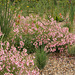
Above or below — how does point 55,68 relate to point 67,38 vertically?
below

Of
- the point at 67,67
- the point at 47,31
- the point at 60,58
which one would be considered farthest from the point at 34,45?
the point at 67,67

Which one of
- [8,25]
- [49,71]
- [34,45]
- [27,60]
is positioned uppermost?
[8,25]

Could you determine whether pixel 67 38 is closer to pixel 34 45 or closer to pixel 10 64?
pixel 34 45

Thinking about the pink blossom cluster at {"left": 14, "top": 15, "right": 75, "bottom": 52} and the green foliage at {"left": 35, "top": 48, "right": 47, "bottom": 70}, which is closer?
the green foliage at {"left": 35, "top": 48, "right": 47, "bottom": 70}

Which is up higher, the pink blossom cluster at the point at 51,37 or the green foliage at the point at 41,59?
the pink blossom cluster at the point at 51,37

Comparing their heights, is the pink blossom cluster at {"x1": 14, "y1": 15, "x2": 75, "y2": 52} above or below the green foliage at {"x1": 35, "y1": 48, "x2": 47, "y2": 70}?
above

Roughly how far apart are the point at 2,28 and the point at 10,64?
5.11 feet

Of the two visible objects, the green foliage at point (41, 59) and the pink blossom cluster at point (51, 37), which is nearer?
the green foliage at point (41, 59)

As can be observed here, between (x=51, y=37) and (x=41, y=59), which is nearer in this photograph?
(x=41, y=59)

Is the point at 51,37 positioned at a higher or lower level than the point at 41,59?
higher

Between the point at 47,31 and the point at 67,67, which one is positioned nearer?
the point at 67,67

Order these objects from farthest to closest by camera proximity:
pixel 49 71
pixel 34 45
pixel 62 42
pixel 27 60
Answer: pixel 34 45 < pixel 62 42 < pixel 49 71 < pixel 27 60

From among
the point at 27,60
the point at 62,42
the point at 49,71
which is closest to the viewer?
the point at 27,60

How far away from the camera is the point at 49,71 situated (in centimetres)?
293
